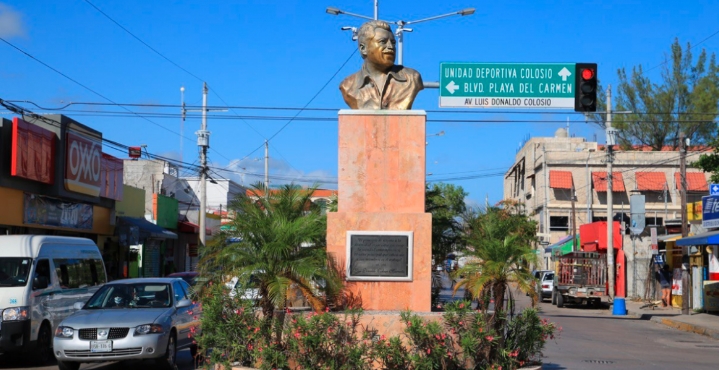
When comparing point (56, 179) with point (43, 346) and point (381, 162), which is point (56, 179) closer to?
point (43, 346)

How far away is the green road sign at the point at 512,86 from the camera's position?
20.2 m

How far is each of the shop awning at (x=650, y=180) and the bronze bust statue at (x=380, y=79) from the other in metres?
50.1

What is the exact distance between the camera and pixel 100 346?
12766 mm

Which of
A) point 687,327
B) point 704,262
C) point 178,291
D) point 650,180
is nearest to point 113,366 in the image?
point 178,291

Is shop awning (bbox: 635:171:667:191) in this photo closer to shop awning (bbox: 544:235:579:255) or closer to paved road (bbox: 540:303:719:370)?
shop awning (bbox: 544:235:579:255)

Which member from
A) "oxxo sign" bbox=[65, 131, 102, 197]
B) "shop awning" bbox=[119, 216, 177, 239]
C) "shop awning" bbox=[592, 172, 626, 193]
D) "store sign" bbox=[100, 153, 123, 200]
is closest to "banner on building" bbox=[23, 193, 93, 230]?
"oxxo sign" bbox=[65, 131, 102, 197]

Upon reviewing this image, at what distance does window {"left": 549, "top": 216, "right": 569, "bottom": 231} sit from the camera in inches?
2410

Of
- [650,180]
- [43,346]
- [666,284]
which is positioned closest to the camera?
[43,346]

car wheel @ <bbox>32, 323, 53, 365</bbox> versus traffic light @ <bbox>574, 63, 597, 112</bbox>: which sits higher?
traffic light @ <bbox>574, 63, 597, 112</bbox>

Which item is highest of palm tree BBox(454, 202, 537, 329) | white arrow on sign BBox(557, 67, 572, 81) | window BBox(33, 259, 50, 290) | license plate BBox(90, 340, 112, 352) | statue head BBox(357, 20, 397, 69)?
white arrow on sign BBox(557, 67, 572, 81)

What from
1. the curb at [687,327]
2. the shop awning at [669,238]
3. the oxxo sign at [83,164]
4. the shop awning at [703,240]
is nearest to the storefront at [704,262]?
the shop awning at [703,240]

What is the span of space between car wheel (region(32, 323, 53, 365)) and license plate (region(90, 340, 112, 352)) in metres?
2.69

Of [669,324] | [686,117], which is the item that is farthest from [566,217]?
[669,324]

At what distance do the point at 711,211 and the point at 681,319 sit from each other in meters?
4.17
